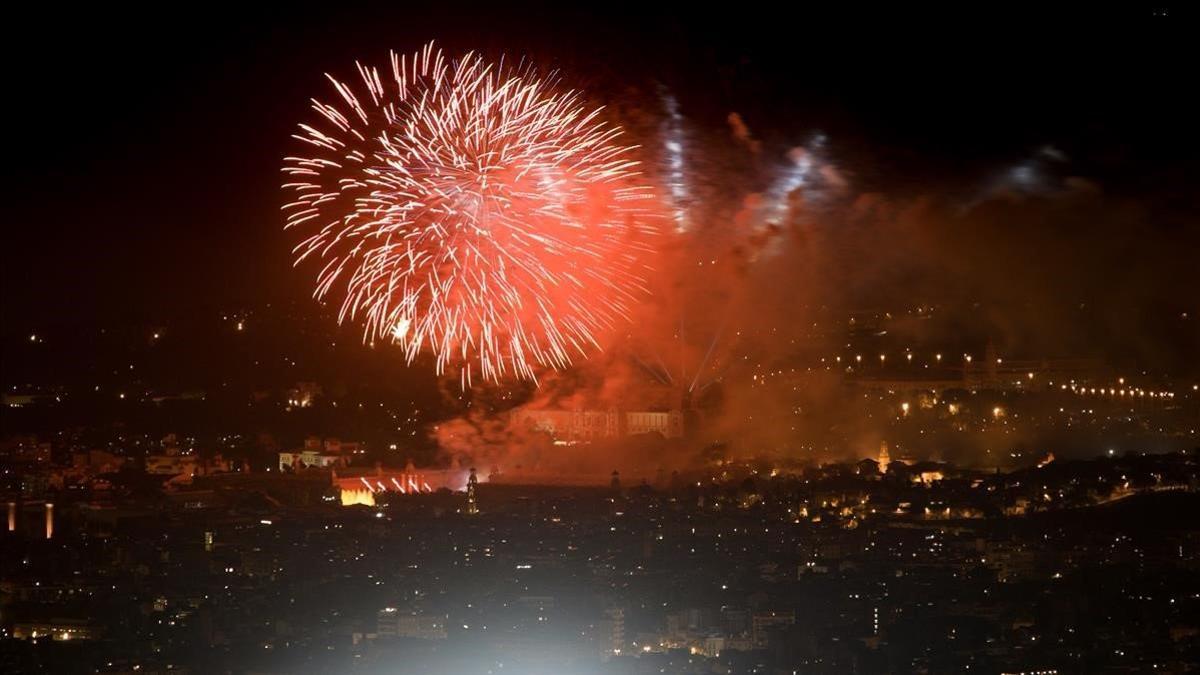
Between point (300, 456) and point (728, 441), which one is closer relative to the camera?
point (728, 441)

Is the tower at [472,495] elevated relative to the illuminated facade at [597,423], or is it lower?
lower

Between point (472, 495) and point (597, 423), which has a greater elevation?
point (597, 423)

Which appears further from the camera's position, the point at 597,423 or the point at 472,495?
the point at 597,423

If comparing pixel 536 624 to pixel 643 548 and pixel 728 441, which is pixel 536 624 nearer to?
pixel 643 548

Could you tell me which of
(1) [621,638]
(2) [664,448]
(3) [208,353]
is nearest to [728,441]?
(2) [664,448]

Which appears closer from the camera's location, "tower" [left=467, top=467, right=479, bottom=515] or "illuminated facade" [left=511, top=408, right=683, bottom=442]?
"tower" [left=467, top=467, right=479, bottom=515]

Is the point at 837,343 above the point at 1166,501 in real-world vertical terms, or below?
above

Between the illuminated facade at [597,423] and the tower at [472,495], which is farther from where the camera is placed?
the illuminated facade at [597,423]

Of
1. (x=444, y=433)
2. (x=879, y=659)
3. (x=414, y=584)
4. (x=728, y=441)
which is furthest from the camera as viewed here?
(x=444, y=433)
